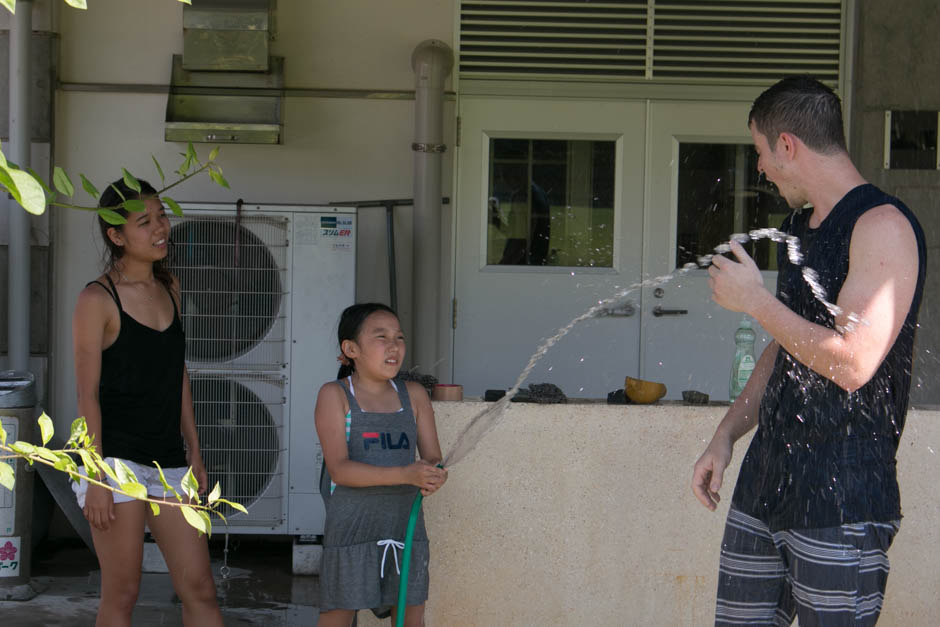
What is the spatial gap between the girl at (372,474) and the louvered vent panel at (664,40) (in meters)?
2.84

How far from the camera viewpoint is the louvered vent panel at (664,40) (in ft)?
18.8

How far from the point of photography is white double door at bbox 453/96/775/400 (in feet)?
19.0

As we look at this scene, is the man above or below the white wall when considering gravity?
below

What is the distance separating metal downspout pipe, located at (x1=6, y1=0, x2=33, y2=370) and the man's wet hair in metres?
4.03

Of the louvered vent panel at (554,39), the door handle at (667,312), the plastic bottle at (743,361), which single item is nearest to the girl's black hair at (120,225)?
the plastic bottle at (743,361)

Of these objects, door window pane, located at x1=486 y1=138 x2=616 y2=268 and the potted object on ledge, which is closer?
the potted object on ledge

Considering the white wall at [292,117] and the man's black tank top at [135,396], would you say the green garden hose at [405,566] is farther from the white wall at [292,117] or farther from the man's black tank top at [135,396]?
the white wall at [292,117]

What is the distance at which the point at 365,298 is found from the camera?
18.8 ft

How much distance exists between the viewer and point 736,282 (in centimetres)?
222

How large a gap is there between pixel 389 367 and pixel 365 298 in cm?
249

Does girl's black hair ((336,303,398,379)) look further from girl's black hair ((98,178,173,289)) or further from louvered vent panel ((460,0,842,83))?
louvered vent panel ((460,0,842,83))

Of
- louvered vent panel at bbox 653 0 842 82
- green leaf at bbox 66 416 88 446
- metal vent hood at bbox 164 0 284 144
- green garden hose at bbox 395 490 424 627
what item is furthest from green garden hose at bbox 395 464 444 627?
louvered vent panel at bbox 653 0 842 82

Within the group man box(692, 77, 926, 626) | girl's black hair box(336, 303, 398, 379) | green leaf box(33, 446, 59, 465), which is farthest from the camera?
girl's black hair box(336, 303, 398, 379)

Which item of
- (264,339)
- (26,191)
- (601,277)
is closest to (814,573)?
(26,191)
